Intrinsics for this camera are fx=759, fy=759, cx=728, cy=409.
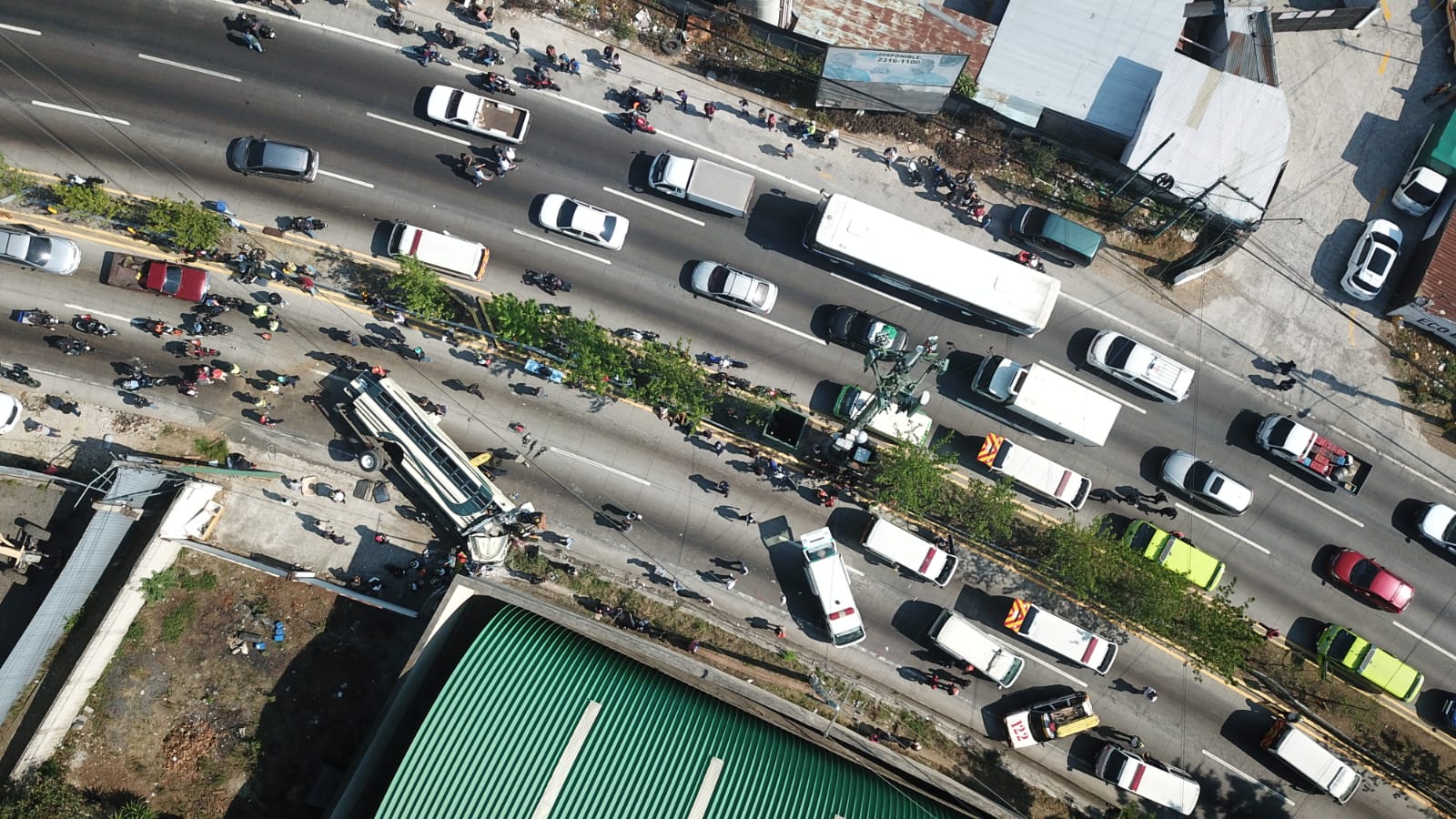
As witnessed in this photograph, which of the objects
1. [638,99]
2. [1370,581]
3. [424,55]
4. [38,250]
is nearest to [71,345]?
[38,250]

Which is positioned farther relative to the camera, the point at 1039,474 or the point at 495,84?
the point at 495,84

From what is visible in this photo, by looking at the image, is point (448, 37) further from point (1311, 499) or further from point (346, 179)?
point (1311, 499)

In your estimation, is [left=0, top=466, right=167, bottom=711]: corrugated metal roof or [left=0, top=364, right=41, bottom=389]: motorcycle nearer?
[left=0, top=466, right=167, bottom=711]: corrugated metal roof

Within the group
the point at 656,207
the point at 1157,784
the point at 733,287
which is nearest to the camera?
the point at 1157,784

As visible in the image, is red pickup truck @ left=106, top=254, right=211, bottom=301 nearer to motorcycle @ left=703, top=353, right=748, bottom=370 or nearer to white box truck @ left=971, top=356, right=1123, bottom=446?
motorcycle @ left=703, top=353, right=748, bottom=370

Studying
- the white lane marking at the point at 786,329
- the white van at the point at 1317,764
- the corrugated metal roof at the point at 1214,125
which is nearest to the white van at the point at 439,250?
the white lane marking at the point at 786,329

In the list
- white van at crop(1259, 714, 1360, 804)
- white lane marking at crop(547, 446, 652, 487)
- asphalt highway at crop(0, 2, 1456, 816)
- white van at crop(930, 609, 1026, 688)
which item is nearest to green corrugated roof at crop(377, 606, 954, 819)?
white van at crop(930, 609, 1026, 688)

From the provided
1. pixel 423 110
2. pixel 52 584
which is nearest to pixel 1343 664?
pixel 423 110

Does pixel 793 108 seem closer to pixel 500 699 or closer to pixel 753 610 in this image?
pixel 753 610
